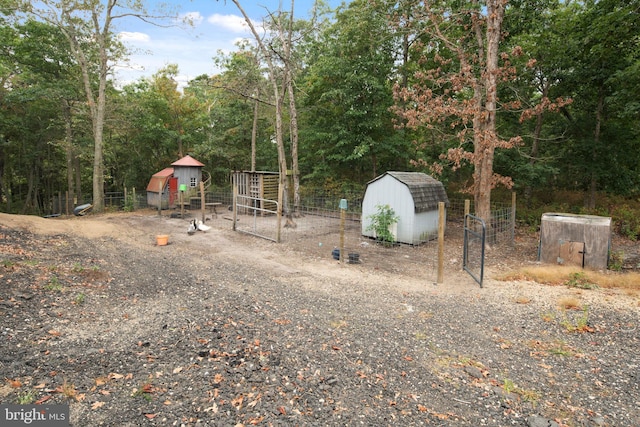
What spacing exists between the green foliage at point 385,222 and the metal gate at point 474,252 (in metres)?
2.22

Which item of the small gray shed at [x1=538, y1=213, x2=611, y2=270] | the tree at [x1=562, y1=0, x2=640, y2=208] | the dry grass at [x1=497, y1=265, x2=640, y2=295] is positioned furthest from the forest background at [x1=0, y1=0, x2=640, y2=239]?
the dry grass at [x1=497, y1=265, x2=640, y2=295]

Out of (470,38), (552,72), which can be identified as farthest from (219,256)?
(552,72)

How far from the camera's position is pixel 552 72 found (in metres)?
13.3

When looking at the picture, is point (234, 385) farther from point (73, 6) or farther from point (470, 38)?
point (73, 6)

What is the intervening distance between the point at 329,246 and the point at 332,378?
7.05m

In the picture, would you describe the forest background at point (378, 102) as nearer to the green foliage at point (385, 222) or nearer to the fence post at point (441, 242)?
the green foliage at point (385, 222)

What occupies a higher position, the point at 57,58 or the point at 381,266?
the point at 57,58

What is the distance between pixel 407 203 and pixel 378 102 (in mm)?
8476

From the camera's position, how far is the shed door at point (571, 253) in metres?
8.27

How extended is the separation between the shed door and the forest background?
2.46 metres

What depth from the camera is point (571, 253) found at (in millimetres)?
8391

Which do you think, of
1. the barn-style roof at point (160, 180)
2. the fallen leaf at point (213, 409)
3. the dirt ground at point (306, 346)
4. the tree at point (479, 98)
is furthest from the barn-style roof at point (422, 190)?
the barn-style roof at point (160, 180)

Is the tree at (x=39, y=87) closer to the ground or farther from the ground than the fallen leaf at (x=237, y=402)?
farther from the ground

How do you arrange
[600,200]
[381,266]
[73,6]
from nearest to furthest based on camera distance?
[381,266] < [600,200] < [73,6]
